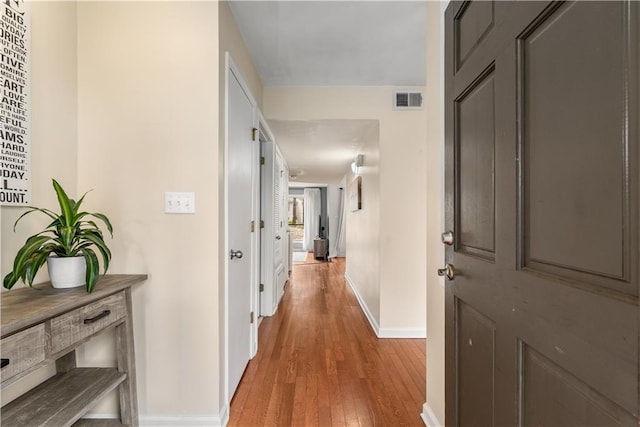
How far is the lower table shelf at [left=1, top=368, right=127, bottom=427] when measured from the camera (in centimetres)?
104

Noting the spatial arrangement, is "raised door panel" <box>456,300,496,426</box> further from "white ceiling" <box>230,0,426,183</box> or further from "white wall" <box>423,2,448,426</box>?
"white ceiling" <box>230,0,426,183</box>

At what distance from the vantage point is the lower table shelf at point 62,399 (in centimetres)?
104

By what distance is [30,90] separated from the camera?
49.9 inches

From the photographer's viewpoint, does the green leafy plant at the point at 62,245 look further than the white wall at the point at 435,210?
No

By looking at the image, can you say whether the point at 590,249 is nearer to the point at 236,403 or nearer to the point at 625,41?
the point at 625,41

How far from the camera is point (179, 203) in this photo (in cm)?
156

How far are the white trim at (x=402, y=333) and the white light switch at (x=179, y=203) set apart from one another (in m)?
2.12

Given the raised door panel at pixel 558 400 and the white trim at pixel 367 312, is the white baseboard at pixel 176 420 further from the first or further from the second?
the white trim at pixel 367 312

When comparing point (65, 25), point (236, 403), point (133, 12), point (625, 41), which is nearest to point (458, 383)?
point (625, 41)

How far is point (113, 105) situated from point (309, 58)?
1465 mm

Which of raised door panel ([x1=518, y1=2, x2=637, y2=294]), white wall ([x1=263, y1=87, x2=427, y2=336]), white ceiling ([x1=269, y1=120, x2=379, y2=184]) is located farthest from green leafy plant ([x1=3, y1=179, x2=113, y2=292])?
white wall ([x1=263, y1=87, x2=427, y2=336])

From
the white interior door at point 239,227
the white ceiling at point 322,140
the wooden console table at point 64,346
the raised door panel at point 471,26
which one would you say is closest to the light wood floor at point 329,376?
the white interior door at point 239,227

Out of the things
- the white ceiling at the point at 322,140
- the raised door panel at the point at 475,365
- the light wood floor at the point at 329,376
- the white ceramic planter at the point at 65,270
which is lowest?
the light wood floor at the point at 329,376

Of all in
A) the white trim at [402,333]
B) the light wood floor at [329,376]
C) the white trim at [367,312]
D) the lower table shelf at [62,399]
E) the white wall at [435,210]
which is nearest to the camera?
the lower table shelf at [62,399]
